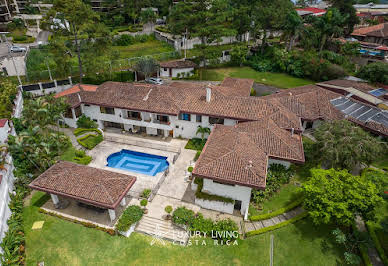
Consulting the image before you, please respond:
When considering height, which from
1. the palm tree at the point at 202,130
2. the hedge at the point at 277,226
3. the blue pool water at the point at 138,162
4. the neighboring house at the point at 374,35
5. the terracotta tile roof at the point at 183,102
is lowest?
the blue pool water at the point at 138,162

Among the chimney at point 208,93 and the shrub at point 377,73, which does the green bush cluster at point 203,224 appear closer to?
the chimney at point 208,93

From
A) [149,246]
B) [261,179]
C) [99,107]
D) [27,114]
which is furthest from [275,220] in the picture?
[27,114]

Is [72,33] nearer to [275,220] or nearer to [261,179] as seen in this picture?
[261,179]

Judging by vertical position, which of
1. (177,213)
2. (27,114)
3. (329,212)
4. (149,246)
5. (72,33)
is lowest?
(149,246)

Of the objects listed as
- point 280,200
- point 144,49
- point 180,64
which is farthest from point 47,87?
point 280,200

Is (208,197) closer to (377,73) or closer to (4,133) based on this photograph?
(4,133)

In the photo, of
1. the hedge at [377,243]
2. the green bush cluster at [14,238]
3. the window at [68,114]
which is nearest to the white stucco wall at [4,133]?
the green bush cluster at [14,238]
